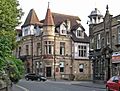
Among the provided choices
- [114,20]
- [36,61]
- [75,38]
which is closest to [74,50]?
[75,38]

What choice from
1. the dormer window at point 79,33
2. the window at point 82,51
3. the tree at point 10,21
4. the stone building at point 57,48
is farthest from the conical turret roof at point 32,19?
the tree at point 10,21

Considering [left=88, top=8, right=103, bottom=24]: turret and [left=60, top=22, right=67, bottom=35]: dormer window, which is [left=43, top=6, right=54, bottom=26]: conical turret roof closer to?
[left=60, top=22, right=67, bottom=35]: dormer window

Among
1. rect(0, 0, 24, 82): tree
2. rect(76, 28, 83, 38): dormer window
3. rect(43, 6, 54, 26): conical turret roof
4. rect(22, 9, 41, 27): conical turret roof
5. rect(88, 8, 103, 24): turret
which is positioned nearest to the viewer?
rect(0, 0, 24, 82): tree

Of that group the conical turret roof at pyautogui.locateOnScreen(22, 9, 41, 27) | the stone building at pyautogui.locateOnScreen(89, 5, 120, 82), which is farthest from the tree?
the conical turret roof at pyautogui.locateOnScreen(22, 9, 41, 27)

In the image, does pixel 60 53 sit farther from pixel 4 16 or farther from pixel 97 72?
pixel 4 16

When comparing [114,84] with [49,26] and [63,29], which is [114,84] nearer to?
Answer: [49,26]

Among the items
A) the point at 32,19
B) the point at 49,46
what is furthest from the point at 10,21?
the point at 32,19

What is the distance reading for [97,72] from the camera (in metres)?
53.7

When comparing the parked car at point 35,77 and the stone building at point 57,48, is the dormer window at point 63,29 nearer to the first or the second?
the stone building at point 57,48

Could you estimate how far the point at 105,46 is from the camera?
5031 cm

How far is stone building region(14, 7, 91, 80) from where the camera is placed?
238 ft

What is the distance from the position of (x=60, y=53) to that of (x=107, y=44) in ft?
81.9

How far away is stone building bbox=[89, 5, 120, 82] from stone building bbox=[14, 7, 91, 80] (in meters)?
17.6

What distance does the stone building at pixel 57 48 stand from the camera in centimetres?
7256
